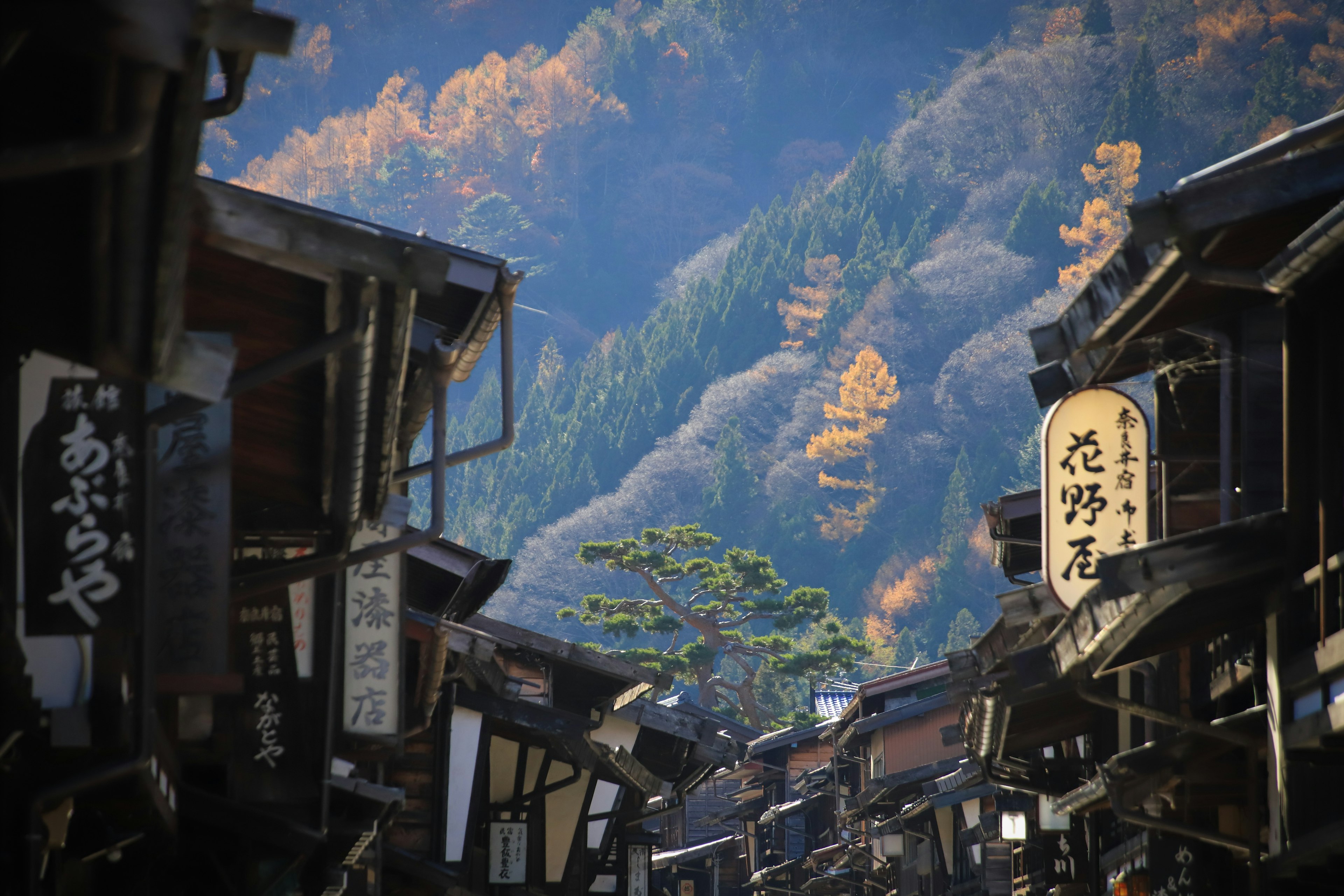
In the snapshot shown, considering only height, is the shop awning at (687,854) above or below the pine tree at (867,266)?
below

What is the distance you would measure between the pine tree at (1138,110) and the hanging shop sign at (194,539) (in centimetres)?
13841

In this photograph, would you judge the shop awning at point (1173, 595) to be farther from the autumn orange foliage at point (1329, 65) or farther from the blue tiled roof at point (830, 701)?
the autumn orange foliage at point (1329, 65)

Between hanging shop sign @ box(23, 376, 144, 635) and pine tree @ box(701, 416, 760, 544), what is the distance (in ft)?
346

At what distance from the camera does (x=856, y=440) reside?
114 meters

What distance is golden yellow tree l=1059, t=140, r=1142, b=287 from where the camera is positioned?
12031cm

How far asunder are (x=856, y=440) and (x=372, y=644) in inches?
4192

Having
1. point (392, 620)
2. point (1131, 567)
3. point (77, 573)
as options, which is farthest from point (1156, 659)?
point (77, 573)

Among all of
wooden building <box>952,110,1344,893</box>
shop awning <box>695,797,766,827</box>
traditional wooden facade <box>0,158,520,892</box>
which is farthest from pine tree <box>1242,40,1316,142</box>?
traditional wooden facade <box>0,158,520,892</box>

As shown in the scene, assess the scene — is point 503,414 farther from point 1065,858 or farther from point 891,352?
point 891,352

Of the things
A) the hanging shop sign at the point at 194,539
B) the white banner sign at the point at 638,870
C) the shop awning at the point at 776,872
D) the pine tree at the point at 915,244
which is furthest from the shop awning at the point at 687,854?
the pine tree at the point at 915,244

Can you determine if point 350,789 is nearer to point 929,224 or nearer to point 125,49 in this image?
point 125,49

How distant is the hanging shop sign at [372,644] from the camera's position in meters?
9.37

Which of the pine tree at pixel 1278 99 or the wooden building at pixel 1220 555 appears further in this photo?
the pine tree at pixel 1278 99

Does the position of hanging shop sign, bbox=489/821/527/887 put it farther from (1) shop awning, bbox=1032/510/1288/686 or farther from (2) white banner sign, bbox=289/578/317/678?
(1) shop awning, bbox=1032/510/1288/686
